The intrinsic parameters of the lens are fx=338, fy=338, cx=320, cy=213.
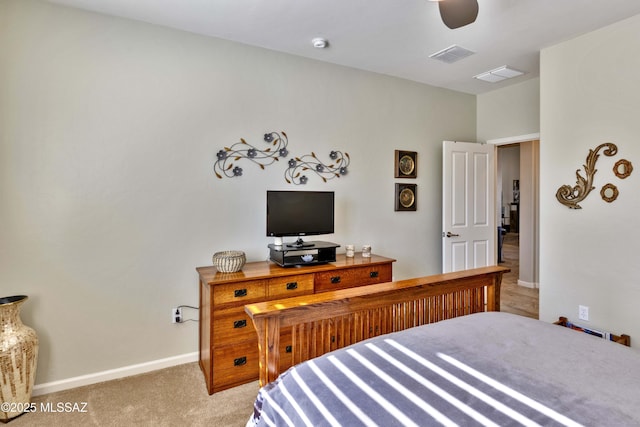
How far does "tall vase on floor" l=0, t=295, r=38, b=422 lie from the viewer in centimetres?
202

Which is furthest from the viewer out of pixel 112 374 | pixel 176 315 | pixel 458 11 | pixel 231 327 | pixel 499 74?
pixel 499 74

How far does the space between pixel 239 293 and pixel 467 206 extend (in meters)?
3.05

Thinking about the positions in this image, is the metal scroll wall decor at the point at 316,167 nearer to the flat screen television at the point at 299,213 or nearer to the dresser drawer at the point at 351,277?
the flat screen television at the point at 299,213

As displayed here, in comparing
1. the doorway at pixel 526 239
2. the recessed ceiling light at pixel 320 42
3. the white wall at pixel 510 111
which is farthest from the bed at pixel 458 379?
the white wall at pixel 510 111

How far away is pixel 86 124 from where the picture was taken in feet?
8.09

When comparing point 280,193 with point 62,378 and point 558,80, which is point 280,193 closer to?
point 62,378

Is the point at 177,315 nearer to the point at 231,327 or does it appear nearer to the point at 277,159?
the point at 231,327

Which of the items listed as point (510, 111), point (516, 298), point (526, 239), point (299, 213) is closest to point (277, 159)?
point (299, 213)

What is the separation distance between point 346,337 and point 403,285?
0.43m

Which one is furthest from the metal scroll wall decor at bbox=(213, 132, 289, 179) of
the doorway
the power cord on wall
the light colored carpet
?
the doorway

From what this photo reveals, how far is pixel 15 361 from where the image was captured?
2.05 meters

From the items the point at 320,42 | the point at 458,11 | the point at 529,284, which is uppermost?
the point at 320,42

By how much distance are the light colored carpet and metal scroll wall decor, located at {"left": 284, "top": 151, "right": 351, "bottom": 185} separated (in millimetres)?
1798

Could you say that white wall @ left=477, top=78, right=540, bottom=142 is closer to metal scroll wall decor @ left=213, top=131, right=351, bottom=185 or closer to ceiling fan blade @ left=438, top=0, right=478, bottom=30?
metal scroll wall decor @ left=213, top=131, right=351, bottom=185
